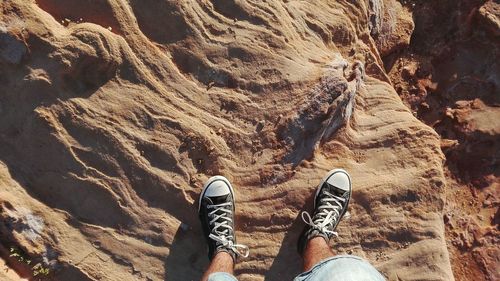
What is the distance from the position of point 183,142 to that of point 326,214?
1.18 metres

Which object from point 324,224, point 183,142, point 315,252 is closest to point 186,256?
point 183,142

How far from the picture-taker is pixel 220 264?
10.8 ft

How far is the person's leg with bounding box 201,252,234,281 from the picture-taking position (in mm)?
3254

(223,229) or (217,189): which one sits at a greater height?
(217,189)

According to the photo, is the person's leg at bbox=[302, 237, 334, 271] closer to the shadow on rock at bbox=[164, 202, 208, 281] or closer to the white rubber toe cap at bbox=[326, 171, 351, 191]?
the white rubber toe cap at bbox=[326, 171, 351, 191]

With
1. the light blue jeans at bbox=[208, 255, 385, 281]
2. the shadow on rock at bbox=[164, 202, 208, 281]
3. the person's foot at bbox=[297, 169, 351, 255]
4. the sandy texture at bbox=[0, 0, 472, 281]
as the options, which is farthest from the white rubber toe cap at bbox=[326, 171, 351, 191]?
the shadow on rock at bbox=[164, 202, 208, 281]

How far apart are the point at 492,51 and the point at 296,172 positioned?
2.32m

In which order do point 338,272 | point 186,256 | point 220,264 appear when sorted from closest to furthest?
point 338,272 → point 220,264 → point 186,256

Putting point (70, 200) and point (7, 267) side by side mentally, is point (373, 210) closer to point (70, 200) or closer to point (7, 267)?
point (70, 200)

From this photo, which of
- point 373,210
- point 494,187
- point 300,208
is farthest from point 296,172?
point 494,187

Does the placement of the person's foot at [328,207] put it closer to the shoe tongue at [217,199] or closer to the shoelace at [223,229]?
the shoelace at [223,229]

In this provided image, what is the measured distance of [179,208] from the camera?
3.39 metres

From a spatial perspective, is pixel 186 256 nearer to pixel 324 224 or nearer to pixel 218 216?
pixel 218 216

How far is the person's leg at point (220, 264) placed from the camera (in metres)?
3.25
